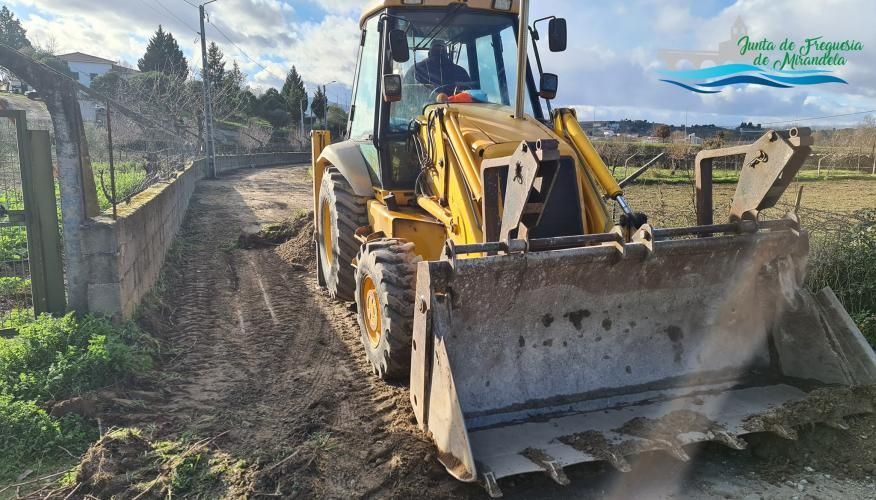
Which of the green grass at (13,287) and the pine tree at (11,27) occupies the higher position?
the pine tree at (11,27)

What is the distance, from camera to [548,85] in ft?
18.6

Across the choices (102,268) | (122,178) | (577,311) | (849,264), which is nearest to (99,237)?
(102,268)

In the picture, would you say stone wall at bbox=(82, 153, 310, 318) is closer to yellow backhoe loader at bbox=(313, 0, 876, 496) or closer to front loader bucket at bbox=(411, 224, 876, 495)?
yellow backhoe loader at bbox=(313, 0, 876, 496)

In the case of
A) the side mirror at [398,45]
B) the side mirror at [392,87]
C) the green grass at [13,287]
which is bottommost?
the green grass at [13,287]

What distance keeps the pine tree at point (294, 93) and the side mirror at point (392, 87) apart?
1898 inches

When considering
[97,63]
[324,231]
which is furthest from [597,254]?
[97,63]

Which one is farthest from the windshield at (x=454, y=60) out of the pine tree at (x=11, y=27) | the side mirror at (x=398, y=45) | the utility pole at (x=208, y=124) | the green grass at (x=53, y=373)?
the pine tree at (x=11, y=27)

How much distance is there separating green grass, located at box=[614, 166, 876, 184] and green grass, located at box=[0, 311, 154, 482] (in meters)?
23.2

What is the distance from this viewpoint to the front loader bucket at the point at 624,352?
3.45m

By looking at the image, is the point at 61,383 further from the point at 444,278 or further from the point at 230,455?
the point at 444,278

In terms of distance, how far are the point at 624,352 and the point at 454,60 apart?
3.25 metres

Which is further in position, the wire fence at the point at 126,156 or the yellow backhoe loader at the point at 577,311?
the wire fence at the point at 126,156

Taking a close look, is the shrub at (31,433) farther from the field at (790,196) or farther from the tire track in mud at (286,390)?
the field at (790,196)

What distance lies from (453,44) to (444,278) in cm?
306
